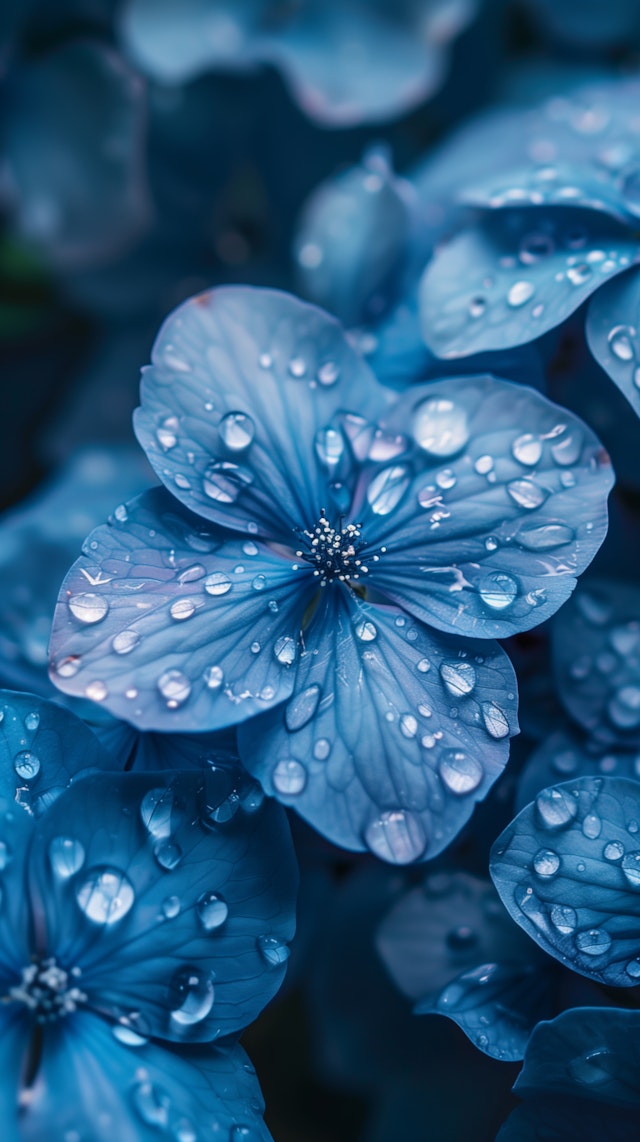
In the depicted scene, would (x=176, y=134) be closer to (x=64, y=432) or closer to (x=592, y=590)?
(x=64, y=432)

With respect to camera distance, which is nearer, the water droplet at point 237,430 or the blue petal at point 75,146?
the water droplet at point 237,430

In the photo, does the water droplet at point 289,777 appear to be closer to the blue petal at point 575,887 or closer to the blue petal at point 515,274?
the blue petal at point 575,887

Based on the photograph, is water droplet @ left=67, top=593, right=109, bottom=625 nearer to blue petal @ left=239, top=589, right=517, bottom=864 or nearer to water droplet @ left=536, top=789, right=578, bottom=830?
blue petal @ left=239, top=589, right=517, bottom=864

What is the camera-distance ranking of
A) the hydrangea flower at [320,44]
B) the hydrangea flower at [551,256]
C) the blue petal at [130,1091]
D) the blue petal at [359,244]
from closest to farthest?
the blue petal at [130,1091] → the hydrangea flower at [551,256] → the blue petal at [359,244] → the hydrangea flower at [320,44]

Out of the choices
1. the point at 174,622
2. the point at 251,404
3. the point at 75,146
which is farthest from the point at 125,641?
the point at 75,146

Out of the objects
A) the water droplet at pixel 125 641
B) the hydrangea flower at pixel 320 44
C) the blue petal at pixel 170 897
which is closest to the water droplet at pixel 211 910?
the blue petal at pixel 170 897

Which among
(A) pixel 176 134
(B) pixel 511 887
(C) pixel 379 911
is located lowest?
(C) pixel 379 911

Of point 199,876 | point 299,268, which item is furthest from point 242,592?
point 299,268
